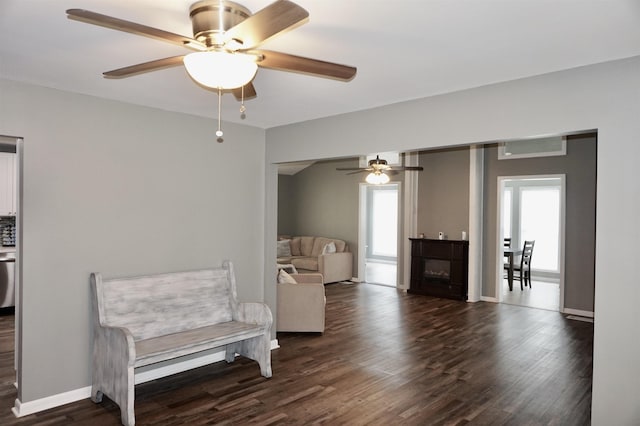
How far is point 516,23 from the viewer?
197 cm

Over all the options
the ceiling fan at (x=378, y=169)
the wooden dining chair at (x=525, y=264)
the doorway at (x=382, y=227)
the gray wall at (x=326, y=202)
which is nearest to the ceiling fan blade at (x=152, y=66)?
the ceiling fan at (x=378, y=169)

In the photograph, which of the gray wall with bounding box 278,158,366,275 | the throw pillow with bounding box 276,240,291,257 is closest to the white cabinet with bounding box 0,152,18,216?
the throw pillow with bounding box 276,240,291,257

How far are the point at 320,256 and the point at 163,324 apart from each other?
501cm

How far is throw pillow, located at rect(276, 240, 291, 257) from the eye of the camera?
921cm

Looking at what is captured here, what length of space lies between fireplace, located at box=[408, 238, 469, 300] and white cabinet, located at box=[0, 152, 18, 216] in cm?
640

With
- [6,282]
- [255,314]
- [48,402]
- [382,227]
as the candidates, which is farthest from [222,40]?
[382,227]

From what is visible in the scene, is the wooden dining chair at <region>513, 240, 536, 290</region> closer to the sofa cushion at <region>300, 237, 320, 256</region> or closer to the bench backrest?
the sofa cushion at <region>300, 237, 320, 256</region>

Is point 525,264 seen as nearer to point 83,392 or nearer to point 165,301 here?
point 165,301

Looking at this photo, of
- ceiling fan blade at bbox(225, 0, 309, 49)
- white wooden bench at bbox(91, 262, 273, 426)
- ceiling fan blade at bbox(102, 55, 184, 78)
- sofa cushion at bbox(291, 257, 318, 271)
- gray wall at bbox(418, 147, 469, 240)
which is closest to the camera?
ceiling fan blade at bbox(225, 0, 309, 49)

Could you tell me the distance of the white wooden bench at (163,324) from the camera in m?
3.05

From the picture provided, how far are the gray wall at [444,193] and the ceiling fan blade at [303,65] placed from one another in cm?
565

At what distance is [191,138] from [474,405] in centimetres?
333

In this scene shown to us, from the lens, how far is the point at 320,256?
27.6 ft

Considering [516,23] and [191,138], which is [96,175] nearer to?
[191,138]
